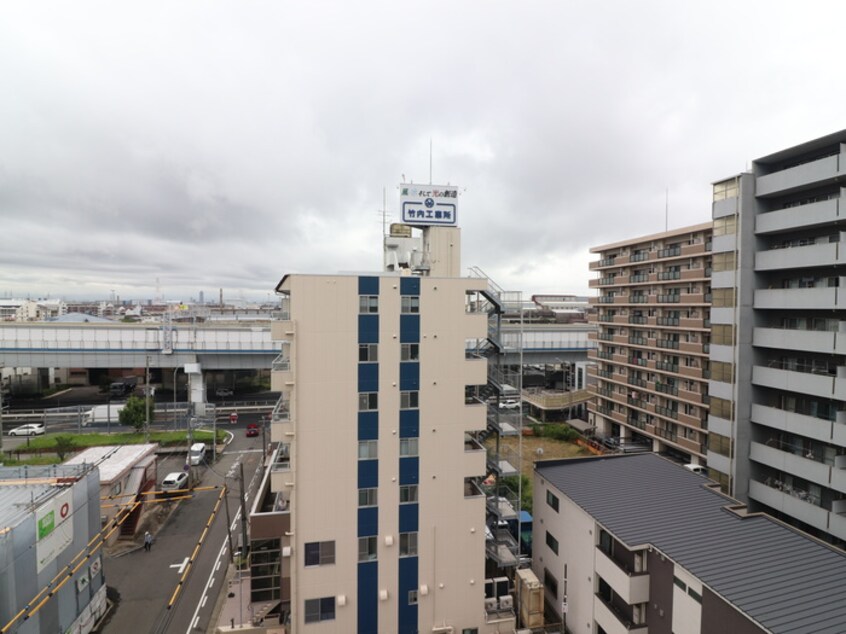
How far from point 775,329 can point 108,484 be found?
119ft

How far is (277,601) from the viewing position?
19.2 metres

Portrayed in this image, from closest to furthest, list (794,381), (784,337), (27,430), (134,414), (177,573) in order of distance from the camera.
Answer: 1. (794,381)
2. (784,337)
3. (177,573)
4. (134,414)
5. (27,430)

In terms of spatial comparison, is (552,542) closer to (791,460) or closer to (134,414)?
(791,460)

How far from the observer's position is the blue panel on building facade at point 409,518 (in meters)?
16.7

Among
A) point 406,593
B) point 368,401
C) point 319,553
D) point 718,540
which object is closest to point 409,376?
point 368,401

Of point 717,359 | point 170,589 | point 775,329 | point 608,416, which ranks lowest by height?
point 170,589

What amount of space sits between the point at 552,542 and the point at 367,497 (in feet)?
30.0

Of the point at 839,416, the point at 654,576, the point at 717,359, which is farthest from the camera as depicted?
the point at 717,359

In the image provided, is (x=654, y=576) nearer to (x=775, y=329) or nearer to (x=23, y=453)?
(x=775, y=329)

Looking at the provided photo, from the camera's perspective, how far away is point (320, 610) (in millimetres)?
16109

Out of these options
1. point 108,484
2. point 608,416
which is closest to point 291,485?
point 108,484

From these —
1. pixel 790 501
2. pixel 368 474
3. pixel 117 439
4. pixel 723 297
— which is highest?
pixel 723 297

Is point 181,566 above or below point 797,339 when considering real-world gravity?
below

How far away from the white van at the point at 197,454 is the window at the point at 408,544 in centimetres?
2490
